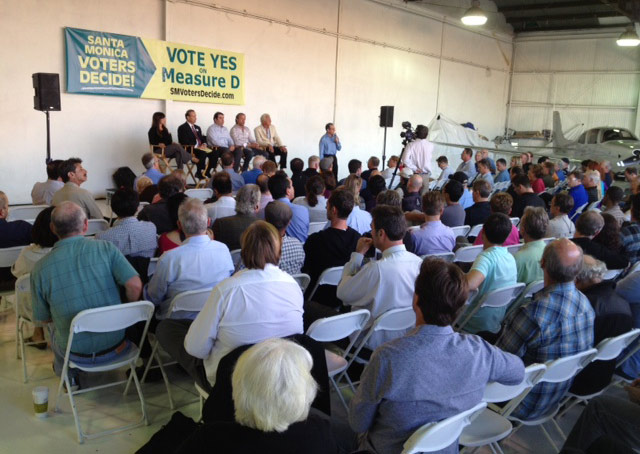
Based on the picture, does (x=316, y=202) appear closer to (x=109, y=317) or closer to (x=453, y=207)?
(x=453, y=207)

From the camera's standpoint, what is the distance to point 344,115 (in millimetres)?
13742

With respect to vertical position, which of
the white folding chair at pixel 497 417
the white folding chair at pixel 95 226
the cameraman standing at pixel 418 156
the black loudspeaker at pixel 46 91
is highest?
the black loudspeaker at pixel 46 91

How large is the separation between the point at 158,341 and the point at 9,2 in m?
7.21

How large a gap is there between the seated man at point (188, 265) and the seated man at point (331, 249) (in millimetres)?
796

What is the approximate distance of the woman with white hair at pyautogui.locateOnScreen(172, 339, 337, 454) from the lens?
1402 mm

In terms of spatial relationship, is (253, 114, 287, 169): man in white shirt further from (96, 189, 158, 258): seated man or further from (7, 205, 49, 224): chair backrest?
(96, 189, 158, 258): seated man

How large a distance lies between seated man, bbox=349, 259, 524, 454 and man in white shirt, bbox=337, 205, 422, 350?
959 mm

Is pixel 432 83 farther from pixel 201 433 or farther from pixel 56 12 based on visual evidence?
pixel 201 433

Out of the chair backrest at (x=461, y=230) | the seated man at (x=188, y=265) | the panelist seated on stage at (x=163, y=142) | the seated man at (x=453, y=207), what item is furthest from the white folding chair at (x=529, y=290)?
the panelist seated on stage at (x=163, y=142)

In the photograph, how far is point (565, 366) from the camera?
7.68 feet

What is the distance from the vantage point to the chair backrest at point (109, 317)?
2.54 metres

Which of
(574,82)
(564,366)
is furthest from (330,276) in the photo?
(574,82)

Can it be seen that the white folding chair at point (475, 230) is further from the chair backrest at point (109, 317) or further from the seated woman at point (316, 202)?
the chair backrest at point (109, 317)

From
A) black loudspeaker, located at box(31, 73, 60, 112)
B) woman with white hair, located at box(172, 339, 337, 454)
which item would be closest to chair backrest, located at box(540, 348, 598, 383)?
woman with white hair, located at box(172, 339, 337, 454)
